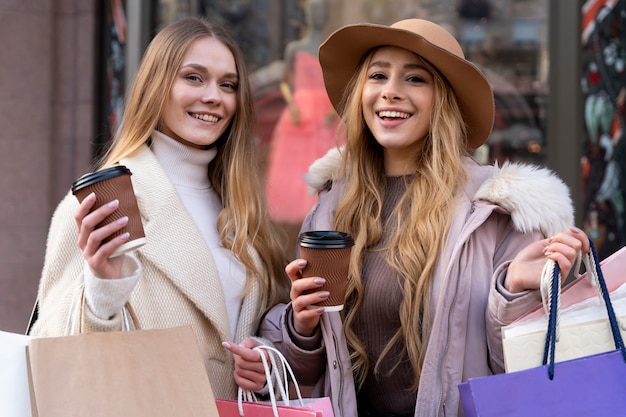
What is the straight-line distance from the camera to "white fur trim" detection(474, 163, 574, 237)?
8.25ft

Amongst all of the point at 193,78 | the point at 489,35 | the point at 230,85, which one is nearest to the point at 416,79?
the point at 230,85

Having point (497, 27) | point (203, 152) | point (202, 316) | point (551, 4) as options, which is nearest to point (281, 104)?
point (497, 27)

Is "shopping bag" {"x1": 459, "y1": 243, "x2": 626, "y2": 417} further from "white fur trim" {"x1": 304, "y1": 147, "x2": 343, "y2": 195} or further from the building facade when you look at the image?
the building facade

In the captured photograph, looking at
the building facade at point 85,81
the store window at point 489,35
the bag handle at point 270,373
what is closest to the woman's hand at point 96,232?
the bag handle at point 270,373

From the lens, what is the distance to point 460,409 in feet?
8.17

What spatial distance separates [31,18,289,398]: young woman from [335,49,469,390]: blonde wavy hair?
343 mm

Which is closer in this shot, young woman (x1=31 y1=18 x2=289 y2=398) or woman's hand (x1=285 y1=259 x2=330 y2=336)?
woman's hand (x1=285 y1=259 x2=330 y2=336)

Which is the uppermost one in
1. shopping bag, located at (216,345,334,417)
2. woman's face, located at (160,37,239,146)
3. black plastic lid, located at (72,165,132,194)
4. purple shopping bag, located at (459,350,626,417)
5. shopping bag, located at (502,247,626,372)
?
woman's face, located at (160,37,239,146)

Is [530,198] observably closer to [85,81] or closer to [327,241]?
[327,241]

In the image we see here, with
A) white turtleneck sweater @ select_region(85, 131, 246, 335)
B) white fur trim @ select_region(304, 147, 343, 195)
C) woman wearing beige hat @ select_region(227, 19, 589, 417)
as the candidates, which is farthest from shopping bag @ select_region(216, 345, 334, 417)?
white fur trim @ select_region(304, 147, 343, 195)

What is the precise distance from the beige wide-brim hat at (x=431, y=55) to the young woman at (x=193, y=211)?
1.26 feet

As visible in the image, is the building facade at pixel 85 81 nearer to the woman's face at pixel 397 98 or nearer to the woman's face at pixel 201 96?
the woman's face at pixel 201 96

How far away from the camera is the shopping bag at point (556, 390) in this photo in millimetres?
2059

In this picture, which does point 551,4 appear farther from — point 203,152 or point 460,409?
point 460,409
